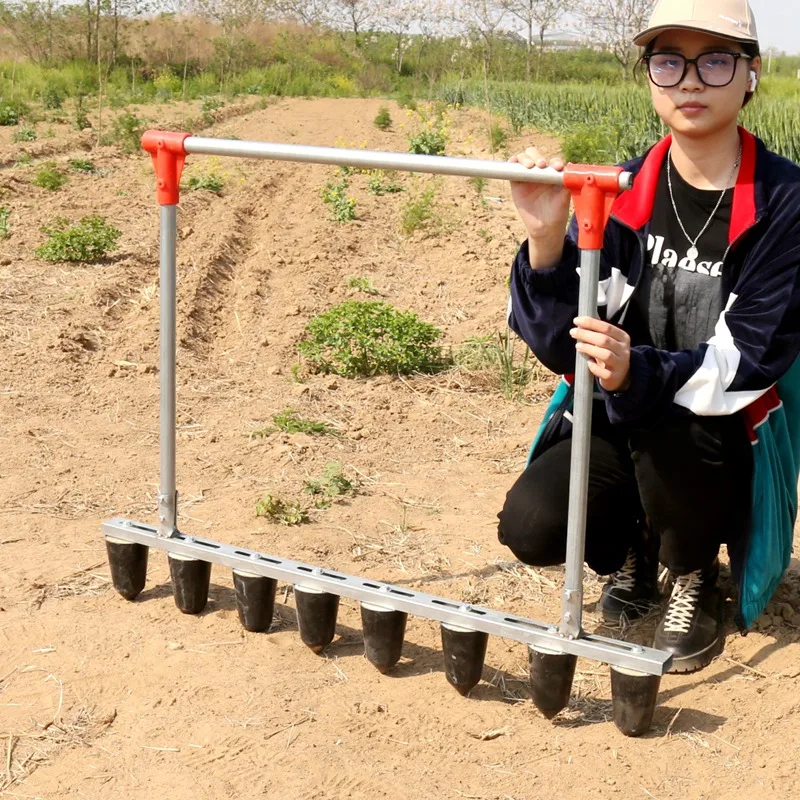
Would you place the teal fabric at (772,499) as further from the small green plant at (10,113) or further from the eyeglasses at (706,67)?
the small green plant at (10,113)

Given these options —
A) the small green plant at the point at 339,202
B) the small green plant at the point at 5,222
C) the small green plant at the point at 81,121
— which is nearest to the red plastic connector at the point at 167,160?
the small green plant at the point at 5,222

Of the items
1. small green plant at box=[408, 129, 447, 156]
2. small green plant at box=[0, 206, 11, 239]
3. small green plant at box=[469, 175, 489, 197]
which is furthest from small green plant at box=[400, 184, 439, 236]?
small green plant at box=[408, 129, 447, 156]

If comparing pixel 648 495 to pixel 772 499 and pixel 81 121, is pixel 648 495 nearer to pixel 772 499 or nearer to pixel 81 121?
pixel 772 499

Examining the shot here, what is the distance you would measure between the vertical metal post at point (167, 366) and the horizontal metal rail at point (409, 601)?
0.25 feet

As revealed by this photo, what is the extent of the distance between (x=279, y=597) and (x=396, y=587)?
583mm

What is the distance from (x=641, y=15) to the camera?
117 feet

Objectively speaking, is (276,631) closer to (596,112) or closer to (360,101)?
(596,112)

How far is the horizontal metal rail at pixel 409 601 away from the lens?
2418 millimetres

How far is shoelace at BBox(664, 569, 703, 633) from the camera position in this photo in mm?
2805

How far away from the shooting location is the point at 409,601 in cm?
265

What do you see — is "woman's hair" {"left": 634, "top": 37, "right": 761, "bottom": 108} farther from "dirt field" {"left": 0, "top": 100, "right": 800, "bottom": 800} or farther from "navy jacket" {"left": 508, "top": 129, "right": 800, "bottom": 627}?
"dirt field" {"left": 0, "top": 100, "right": 800, "bottom": 800}

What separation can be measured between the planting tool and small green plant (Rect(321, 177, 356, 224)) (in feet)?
19.7

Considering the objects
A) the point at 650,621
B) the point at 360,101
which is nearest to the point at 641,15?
the point at 360,101

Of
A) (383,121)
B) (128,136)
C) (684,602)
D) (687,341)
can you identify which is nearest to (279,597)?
(684,602)
